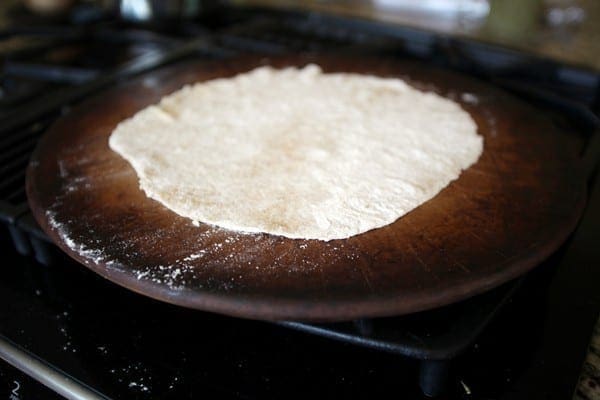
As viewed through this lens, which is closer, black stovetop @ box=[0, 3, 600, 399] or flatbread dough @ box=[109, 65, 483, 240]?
black stovetop @ box=[0, 3, 600, 399]

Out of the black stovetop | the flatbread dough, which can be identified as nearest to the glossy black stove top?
the black stovetop

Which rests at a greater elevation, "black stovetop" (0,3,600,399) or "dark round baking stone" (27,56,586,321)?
"dark round baking stone" (27,56,586,321)

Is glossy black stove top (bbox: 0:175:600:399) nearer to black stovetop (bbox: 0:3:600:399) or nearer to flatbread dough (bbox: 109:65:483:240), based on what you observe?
black stovetop (bbox: 0:3:600:399)

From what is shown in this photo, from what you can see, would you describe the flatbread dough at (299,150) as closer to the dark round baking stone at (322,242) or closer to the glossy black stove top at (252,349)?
A: the dark round baking stone at (322,242)

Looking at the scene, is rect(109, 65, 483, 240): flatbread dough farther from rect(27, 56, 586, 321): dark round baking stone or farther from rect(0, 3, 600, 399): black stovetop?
rect(0, 3, 600, 399): black stovetop

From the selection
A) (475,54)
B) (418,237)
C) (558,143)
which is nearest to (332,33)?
(475,54)

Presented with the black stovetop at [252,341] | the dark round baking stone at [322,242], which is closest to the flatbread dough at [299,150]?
the dark round baking stone at [322,242]

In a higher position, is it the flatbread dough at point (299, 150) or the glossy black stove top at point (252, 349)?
the flatbread dough at point (299, 150)

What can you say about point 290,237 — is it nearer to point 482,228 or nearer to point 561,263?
point 482,228

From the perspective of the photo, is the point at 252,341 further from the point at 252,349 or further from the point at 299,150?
the point at 299,150
